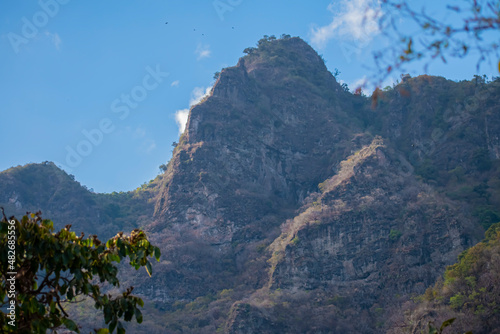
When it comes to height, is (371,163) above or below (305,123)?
below

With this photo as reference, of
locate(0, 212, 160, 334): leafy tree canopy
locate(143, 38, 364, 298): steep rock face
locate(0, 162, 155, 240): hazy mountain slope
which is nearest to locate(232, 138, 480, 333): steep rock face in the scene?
locate(143, 38, 364, 298): steep rock face

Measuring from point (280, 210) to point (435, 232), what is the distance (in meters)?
26.1

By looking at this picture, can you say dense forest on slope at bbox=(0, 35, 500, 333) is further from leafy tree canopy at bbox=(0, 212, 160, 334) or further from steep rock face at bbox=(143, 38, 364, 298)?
leafy tree canopy at bbox=(0, 212, 160, 334)

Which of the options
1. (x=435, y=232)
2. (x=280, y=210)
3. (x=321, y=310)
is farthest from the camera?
(x=280, y=210)

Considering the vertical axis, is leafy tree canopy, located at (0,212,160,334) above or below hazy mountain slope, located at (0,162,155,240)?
below

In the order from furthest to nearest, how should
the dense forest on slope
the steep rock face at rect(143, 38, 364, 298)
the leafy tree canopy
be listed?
the steep rock face at rect(143, 38, 364, 298) < the dense forest on slope < the leafy tree canopy

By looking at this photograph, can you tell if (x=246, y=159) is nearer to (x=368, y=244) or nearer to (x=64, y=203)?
(x=368, y=244)

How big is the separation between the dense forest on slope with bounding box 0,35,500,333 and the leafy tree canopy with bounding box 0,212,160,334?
129 feet

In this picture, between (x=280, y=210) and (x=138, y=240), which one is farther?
(x=280, y=210)

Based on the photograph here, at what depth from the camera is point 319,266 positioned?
60.8m

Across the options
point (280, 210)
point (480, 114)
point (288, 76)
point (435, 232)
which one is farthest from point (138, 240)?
point (288, 76)

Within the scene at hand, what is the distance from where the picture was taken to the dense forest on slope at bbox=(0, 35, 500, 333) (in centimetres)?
5547

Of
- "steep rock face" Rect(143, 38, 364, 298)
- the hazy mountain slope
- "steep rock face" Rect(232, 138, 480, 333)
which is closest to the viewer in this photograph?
"steep rock face" Rect(232, 138, 480, 333)

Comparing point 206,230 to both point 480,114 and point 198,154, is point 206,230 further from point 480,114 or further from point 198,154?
point 480,114
